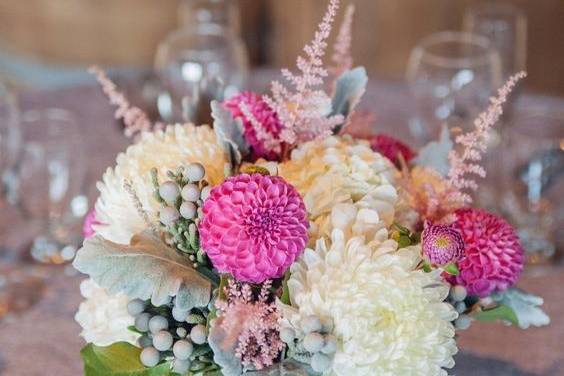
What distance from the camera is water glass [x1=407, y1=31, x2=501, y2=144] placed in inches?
55.8

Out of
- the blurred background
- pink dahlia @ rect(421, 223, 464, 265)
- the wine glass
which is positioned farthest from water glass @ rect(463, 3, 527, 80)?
pink dahlia @ rect(421, 223, 464, 265)

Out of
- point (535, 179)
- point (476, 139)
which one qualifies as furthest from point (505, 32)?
point (476, 139)

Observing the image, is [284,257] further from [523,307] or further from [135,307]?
[523,307]

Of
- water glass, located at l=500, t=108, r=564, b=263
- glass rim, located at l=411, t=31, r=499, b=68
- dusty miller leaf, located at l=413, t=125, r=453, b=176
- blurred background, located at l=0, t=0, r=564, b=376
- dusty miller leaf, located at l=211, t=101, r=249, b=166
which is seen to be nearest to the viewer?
dusty miller leaf, located at l=211, t=101, r=249, b=166

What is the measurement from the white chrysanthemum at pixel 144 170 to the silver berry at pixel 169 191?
0.10ft

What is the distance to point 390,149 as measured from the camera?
0.94 metres

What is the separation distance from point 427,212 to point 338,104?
0.50 feet

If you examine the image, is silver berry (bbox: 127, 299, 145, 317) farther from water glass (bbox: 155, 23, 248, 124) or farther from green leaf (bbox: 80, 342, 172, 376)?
water glass (bbox: 155, 23, 248, 124)

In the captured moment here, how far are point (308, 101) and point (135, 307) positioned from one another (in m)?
0.24

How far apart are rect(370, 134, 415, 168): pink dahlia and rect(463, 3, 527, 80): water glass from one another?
29.3 inches

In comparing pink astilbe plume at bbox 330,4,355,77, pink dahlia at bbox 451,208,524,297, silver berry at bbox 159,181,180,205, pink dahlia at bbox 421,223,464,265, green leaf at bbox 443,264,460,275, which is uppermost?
pink astilbe plume at bbox 330,4,355,77

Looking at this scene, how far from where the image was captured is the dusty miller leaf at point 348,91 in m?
0.90

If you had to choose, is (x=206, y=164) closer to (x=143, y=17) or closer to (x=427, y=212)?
(x=427, y=212)

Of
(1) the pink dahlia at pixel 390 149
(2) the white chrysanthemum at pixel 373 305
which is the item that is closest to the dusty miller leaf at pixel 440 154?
(1) the pink dahlia at pixel 390 149
